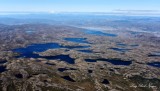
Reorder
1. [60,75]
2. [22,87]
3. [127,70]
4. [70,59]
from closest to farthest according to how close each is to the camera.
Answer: [22,87]
[60,75]
[127,70]
[70,59]

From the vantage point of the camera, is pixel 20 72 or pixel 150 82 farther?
pixel 20 72

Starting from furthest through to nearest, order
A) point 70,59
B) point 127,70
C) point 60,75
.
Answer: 1. point 70,59
2. point 127,70
3. point 60,75

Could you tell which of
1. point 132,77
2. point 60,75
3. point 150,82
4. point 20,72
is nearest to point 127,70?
point 132,77

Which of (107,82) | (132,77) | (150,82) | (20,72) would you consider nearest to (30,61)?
(20,72)

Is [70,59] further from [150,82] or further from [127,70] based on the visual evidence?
[150,82]

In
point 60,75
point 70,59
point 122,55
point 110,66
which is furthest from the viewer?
point 122,55

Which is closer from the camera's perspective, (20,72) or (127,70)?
(20,72)

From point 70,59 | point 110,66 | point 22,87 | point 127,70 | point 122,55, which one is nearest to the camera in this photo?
point 22,87

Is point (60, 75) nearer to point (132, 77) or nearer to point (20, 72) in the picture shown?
point (20, 72)

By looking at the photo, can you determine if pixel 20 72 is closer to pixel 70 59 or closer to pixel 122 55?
pixel 70 59
